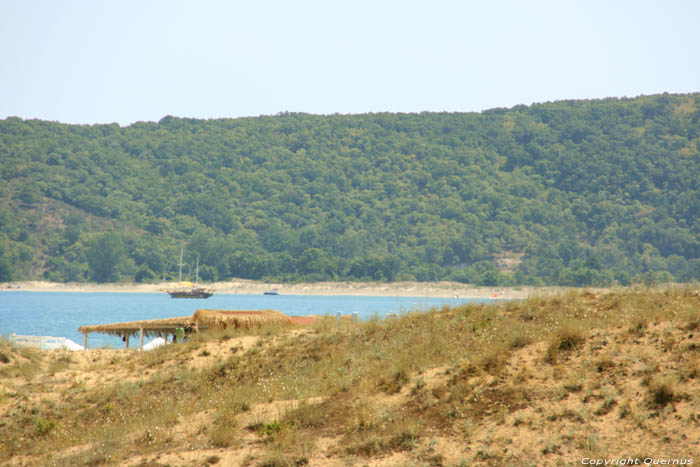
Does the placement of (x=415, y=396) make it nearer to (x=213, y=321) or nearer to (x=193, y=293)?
(x=213, y=321)

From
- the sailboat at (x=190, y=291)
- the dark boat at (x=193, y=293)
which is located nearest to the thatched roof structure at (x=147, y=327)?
the dark boat at (x=193, y=293)

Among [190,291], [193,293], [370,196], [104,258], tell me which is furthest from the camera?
[370,196]

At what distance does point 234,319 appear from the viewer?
20094 millimetres

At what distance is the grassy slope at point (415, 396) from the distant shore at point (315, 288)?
111 m

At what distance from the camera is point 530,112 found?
7470 inches

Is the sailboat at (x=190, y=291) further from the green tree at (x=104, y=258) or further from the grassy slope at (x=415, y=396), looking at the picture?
the grassy slope at (x=415, y=396)

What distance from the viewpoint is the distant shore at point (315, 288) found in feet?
422

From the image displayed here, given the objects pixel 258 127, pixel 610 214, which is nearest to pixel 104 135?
pixel 258 127

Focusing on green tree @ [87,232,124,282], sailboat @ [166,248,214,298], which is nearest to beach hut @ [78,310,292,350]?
sailboat @ [166,248,214,298]

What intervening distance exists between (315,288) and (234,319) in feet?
400

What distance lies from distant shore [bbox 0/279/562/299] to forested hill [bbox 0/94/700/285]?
2.55 m

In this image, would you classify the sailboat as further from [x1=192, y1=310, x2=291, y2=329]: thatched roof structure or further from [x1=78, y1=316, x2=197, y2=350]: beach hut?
[x1=192, y1=310, x2=291, y2=329]: thatched roof structure

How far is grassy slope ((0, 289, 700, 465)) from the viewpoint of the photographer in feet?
33.3

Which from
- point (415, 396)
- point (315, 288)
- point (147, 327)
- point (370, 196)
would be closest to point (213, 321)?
point (147, 327)
